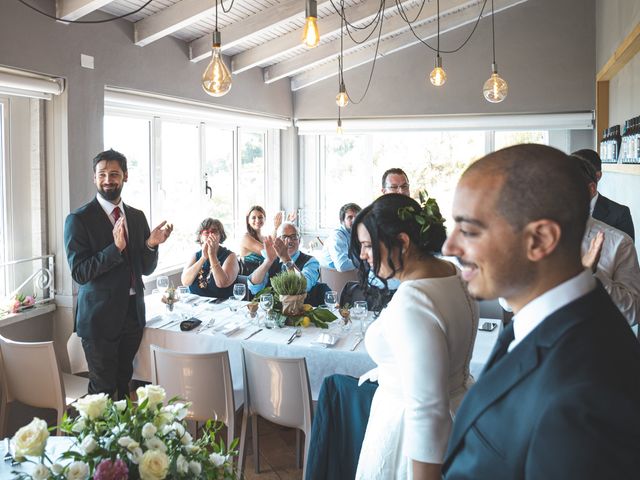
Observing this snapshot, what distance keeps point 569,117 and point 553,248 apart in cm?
632

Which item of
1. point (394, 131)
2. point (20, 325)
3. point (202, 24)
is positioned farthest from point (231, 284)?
point (394, 131)

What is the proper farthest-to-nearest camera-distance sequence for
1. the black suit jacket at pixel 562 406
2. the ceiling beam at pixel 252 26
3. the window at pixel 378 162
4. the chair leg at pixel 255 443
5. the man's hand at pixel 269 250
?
the window at pixel 378 162
the ceiling beam at pixel 252 26
the man's hand at pixel 269 250
the chair leg at pixel 255 443
the black suit jacket at pixel 562 406

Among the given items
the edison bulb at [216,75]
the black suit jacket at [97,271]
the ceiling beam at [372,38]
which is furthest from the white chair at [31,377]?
the ceiling beam at [372,38]

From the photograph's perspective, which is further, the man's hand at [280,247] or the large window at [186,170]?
the large window at [186,170]

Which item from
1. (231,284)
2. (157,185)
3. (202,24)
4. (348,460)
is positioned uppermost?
(202,24)

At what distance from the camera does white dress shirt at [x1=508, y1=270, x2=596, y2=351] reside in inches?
33.4

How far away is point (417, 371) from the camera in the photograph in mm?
1470

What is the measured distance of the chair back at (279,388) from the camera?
2771mm

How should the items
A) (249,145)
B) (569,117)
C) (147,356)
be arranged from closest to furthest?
(147,356) < (569,117) < (249,145)

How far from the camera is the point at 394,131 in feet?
23.5

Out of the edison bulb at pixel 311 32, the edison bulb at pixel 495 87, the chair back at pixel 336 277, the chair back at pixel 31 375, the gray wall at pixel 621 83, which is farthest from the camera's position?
the chair back at pixel 336 277

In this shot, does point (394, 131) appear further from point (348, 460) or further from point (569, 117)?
point (348, 460)

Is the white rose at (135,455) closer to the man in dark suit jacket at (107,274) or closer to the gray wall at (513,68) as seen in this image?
the man in dark suit jacket at (107,274)

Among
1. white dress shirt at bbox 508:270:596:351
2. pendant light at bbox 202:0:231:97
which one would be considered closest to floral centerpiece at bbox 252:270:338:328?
pendant light at bbox 202:0:231:97
